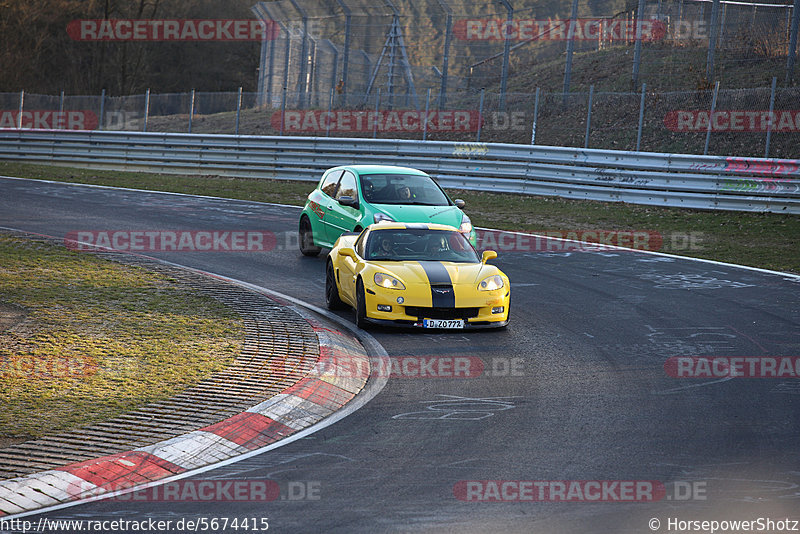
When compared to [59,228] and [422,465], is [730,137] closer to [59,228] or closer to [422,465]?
[59,228]

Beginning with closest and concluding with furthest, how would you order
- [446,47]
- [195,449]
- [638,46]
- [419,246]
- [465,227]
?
[195,449] < [419,246] < [465,227] < [638,46] < [446,47]

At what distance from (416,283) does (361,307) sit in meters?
0.72

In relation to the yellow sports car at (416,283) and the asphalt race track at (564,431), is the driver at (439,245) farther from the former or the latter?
the asphalt race track at (564,431)

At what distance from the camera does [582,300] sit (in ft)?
43.1

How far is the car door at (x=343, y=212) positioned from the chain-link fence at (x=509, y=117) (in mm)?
9824

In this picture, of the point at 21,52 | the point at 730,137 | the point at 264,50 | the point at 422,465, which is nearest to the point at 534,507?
the point at 422,465

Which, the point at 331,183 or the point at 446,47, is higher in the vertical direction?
the point at 446,47

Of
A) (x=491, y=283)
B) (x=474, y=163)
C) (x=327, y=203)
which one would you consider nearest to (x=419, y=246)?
(x=491, y=283)

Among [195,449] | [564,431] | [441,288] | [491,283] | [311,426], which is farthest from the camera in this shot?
[491,283]

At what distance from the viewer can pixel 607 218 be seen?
21.8 meters

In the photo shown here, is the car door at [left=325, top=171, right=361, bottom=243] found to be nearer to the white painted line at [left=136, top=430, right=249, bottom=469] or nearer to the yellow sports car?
the yellow sports car

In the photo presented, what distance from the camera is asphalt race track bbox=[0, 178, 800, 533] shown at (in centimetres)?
558

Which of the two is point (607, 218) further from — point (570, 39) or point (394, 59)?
point (394, 59)

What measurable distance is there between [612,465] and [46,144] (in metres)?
29.9
